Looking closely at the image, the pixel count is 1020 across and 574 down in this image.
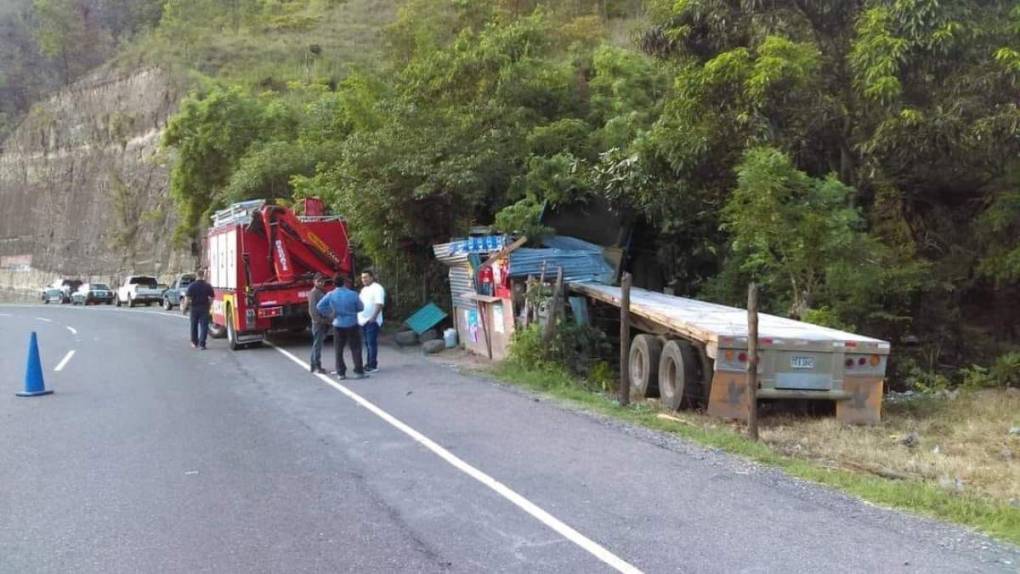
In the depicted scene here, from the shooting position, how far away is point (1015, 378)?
1313 cm

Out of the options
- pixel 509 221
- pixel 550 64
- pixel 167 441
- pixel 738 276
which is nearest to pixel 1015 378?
pixel 738 276

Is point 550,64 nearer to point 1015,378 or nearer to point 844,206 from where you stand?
point 844,206

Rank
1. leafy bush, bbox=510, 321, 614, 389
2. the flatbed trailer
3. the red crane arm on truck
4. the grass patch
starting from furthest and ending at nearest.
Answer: the red crane arm on truck < leafy bush, bbox=510, 321, 614, 389 < the flatbed trailer < the grass patch

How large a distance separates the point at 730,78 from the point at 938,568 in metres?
10.4

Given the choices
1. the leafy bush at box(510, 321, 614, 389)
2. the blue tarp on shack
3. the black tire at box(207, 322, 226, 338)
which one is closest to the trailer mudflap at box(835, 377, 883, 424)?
the leafy bush at box(510, 321, 614, 389)

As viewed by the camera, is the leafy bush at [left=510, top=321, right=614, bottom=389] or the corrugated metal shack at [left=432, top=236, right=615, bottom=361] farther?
the corrugated metal shack at [left=432, top=236, right=615, bottom=361]

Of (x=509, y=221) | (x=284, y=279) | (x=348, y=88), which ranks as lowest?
(x=284, y=279)

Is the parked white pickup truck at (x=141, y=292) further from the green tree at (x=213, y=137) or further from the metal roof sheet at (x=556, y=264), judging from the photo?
the metal roof sheet at (x=556, y=264)

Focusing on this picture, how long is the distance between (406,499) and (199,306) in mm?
14131

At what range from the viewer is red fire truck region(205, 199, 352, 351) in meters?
18.3

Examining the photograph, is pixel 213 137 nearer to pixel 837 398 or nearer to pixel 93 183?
pixel 837 398

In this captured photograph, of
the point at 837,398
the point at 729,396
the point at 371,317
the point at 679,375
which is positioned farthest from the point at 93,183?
the point at 837,398

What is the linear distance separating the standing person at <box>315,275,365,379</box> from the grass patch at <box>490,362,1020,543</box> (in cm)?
290

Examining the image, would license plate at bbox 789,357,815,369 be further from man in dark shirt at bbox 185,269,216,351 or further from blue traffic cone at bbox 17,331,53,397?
man in dark shirt at bbox 185,269,216,351
